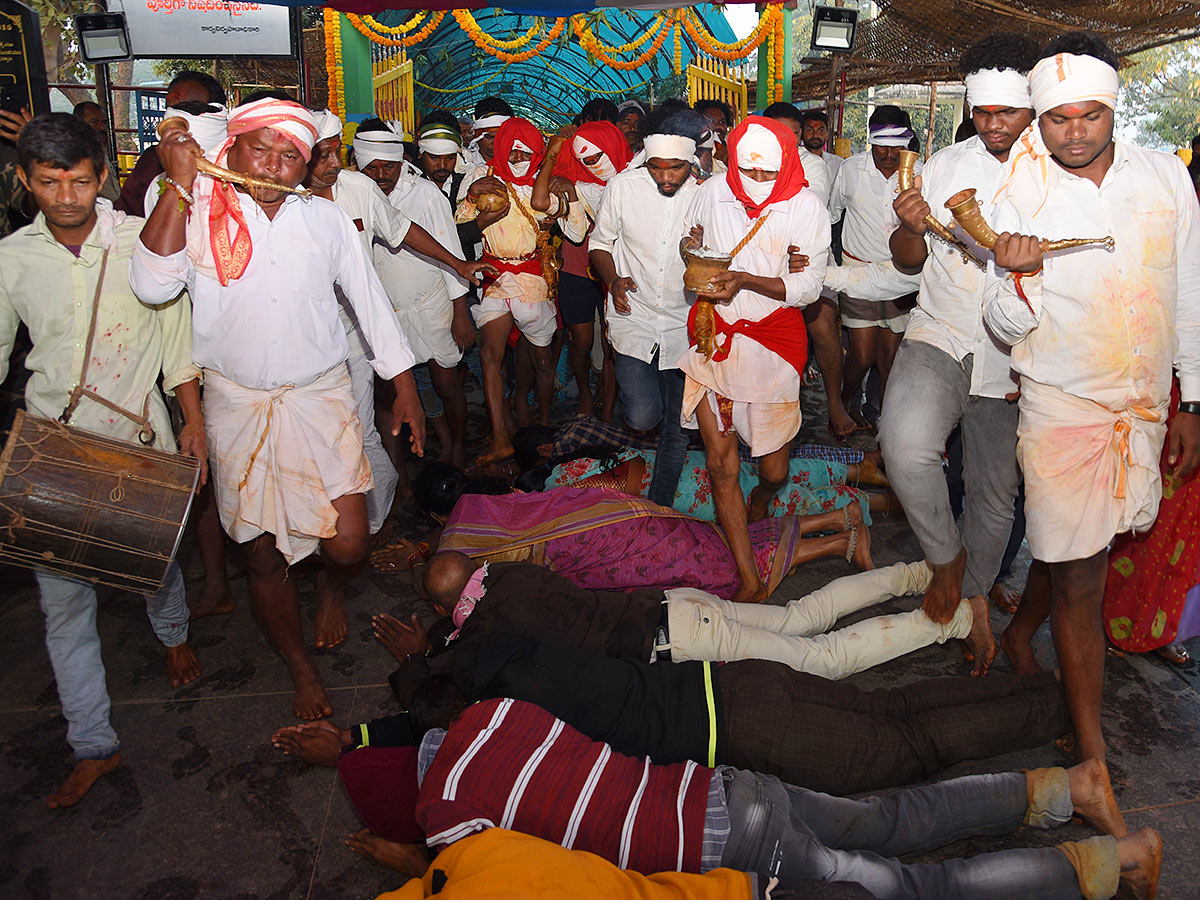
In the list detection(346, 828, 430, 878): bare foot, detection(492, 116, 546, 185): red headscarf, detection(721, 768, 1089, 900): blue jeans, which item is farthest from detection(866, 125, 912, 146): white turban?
detection(346, 828, 430, 878): bare foot

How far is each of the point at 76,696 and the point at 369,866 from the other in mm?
1108

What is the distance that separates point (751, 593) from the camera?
12.9ft

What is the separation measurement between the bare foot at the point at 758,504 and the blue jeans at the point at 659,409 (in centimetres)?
37

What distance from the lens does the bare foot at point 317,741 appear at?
119 inches

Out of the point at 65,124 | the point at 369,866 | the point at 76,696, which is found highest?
the point at 65,124

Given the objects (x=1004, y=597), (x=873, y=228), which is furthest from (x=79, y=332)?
(x=873, y=228)

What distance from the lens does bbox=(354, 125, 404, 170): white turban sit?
5.23 metres

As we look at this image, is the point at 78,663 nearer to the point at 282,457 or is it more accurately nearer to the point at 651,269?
the point at 282,457

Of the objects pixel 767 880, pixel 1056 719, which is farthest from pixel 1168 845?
pixel 767 880

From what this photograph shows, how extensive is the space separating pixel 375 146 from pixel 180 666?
9.73ft

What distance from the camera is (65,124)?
112 inches

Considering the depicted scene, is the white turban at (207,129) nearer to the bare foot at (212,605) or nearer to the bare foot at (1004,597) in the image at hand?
the bare foot at (212,605)

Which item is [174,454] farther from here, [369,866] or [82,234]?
[369,866]

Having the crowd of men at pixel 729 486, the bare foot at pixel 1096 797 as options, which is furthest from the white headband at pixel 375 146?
the bare foot at pixel 1096 797
